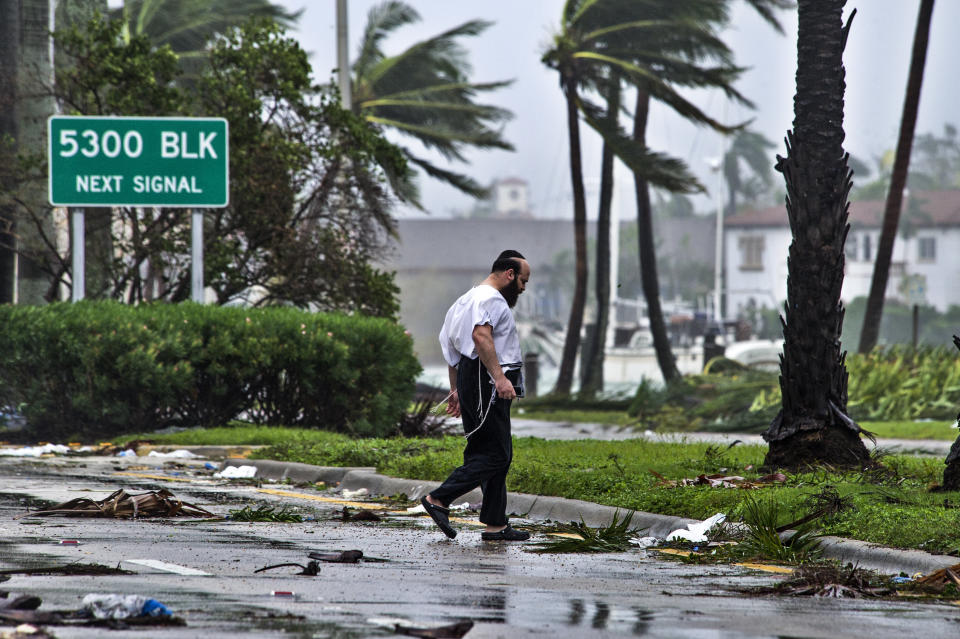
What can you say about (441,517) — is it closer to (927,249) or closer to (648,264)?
(648,264)

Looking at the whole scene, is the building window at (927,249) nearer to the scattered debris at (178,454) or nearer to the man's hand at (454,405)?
the scattered debris at (178,454)

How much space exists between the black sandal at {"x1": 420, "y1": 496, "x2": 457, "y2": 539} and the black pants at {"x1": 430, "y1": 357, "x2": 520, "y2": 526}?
0.25 ft

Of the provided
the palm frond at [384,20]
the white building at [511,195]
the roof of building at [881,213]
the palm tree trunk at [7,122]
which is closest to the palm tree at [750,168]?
the roof of building at [881,213]

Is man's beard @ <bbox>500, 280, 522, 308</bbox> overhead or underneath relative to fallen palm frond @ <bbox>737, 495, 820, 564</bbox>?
overhead

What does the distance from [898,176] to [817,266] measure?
1857 cm

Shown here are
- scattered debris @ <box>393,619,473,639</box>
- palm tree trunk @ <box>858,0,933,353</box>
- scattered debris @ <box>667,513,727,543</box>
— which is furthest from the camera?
palm tree trunk @ <box>858,0,933,353</box>

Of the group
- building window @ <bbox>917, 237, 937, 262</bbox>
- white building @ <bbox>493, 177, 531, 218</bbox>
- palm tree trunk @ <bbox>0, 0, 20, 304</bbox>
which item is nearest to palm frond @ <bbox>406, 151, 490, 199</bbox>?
palm tree trunk @ <bbox>0, 0, 20, 304</bbox>

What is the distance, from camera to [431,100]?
4012 cm

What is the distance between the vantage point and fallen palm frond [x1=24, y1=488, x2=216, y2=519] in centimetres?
941

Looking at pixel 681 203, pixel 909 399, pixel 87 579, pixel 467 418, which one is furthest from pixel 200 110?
pixel 681 203

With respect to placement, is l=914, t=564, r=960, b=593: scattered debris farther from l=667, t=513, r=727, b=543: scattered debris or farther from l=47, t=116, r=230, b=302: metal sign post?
l=47, t=116, r=230, b=302: metal sign post

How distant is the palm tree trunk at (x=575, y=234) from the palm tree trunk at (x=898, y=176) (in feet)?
26.3

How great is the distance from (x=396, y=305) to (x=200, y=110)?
4535 mm

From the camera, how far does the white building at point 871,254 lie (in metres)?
102
